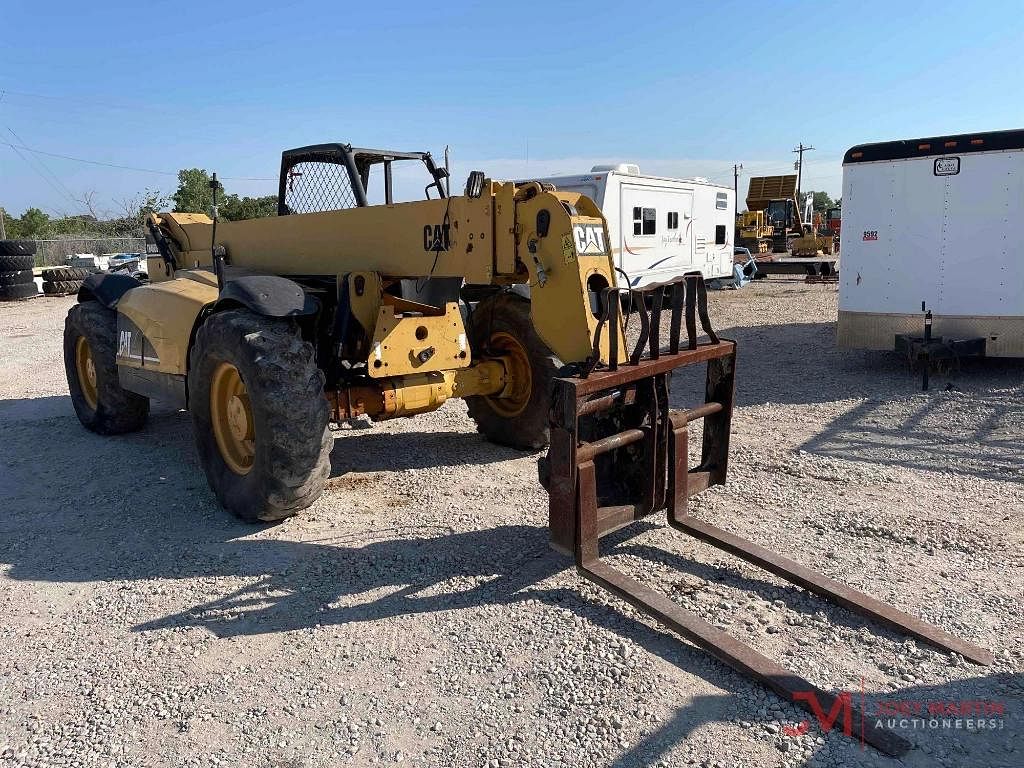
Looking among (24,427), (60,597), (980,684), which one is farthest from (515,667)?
(24,427)

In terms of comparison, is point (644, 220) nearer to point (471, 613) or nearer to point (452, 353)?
point (452, 353)

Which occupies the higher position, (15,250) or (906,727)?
(15,250)

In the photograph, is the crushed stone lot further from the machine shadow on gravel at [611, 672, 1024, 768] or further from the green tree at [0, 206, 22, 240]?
the green tree at [0, 206, 22, 240]

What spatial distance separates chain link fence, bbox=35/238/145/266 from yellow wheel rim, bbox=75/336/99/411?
105ft

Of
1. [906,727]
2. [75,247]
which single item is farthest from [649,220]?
[75,247]

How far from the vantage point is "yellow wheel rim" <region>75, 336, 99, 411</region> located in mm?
7734

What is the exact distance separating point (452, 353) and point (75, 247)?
125 feet

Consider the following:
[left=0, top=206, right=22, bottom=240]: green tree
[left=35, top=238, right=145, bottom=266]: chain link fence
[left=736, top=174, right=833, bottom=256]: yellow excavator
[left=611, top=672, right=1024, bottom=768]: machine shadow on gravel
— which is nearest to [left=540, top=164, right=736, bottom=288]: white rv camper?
[left=611, top=672, right=1024, bottom=768]: machine shadow on gravel

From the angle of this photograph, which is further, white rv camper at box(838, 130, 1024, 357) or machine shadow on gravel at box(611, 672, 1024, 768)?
white rv camper at box(838, 130, 1024, 357)

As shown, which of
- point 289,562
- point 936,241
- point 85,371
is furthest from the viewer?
point 936,241

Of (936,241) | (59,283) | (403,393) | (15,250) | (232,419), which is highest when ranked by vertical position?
(15,250)

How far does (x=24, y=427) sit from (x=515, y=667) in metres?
6.83

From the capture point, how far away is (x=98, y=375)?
7277 millimetres

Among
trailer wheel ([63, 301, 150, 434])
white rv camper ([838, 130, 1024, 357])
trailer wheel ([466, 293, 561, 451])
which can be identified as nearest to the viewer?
trailer wheel ([466, 293, 561, 451])
